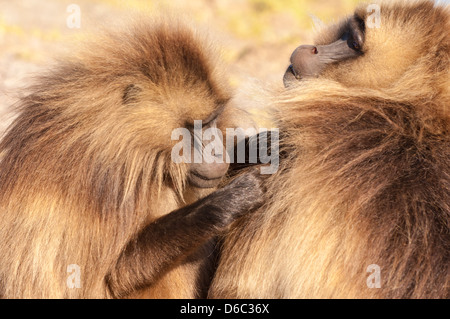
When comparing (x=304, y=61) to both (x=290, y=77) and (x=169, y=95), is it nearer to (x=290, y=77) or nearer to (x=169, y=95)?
(x=290, y=77)

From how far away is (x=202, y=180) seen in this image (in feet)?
9.77

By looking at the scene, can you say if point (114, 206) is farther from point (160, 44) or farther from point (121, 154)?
point (160, 44)

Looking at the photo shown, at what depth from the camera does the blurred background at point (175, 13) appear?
334cm

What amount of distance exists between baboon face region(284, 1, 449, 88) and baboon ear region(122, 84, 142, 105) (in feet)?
2.57

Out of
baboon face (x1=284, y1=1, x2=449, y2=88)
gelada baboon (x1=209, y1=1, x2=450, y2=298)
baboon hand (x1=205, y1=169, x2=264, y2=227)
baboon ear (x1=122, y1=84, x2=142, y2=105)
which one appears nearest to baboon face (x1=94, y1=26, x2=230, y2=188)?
baboon ear (x1=122, y1=84, x2=142, y2=105)

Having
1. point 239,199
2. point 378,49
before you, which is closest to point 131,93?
point 239,199

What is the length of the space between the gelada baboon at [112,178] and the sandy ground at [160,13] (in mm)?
337

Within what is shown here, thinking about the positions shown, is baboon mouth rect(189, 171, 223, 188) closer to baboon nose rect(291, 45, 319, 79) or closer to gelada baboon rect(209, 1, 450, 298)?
gelada baboon rect(209, 1, 450, 298)

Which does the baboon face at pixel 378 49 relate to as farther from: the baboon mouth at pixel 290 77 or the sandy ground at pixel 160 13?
the sandy ground at pixel 160 13

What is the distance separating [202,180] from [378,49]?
1146mm

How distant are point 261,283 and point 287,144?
0.63 m
